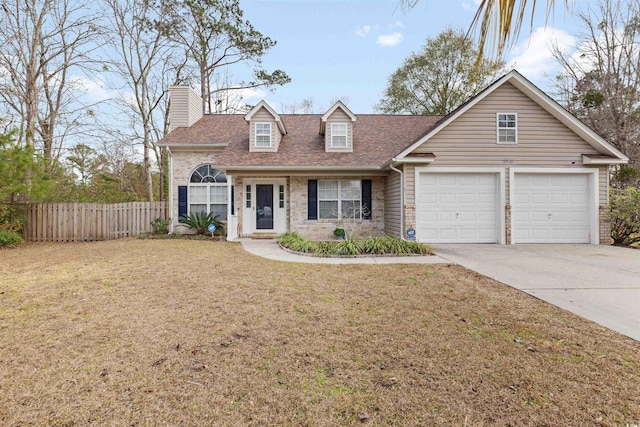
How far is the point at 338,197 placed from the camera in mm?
12859

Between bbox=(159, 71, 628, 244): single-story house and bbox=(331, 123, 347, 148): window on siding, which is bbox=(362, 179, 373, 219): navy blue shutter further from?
bbox=(331, 123, 347, 148): window on siding

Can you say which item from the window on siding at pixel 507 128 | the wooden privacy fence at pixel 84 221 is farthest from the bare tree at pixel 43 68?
the window on siding at pixel 507 128

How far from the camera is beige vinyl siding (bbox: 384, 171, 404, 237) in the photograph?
1114cm

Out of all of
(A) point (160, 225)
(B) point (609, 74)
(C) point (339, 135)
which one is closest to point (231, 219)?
(A) point (160, 225)

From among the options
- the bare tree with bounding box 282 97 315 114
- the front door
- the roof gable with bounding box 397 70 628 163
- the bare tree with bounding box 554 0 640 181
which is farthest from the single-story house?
the bare tree with bounding box 282 97 315 114

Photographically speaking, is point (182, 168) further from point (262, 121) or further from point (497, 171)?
point (497, 171)

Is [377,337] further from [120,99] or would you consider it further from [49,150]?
[120,99]

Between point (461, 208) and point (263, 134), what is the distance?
816 centimetres

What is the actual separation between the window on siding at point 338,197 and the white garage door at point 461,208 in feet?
9.64

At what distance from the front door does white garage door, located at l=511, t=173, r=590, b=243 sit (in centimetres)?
898

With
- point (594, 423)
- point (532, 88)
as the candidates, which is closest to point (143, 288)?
point (594, 423)

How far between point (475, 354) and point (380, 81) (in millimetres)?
24890

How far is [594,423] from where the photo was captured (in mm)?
2135

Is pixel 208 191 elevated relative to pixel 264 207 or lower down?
elevated
